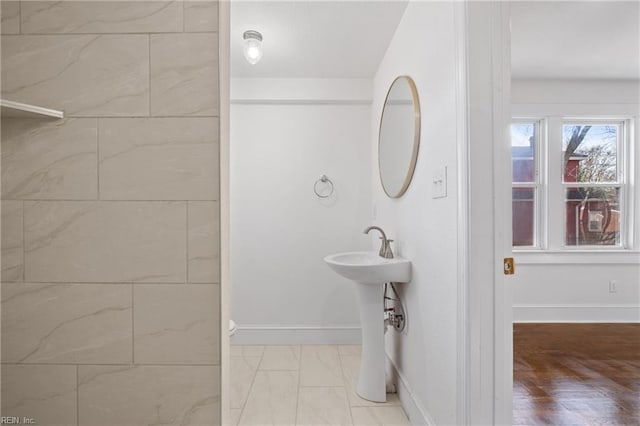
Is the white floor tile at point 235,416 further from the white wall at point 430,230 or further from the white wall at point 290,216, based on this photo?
the white wall at point 290,216

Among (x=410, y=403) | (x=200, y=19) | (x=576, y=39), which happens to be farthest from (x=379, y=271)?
(x=576, y=39)

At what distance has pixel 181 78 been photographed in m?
1.04

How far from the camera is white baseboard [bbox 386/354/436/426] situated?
1757 millimetres

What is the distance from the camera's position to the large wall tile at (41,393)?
1.03m

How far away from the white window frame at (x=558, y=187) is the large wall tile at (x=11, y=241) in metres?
4.00

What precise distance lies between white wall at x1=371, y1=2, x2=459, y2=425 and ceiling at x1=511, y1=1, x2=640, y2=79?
98cm

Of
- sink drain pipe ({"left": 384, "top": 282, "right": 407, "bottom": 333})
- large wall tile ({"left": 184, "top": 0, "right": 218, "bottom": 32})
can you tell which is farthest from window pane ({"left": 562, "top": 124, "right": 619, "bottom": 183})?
large wall tile ({"left": 184, "top": 0, "right": 218, "bottom": 32})

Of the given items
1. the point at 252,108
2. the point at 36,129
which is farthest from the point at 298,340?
the point at 36,129

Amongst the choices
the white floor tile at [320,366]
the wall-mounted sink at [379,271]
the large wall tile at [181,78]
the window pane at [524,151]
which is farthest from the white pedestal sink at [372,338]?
the window pane at [524,151]

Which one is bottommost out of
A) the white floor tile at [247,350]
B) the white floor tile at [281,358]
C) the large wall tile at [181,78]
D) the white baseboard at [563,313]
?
the white floor tile at [247,350]

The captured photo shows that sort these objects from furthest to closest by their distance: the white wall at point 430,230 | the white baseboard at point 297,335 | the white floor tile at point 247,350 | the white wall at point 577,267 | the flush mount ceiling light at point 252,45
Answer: the white wall at point 577,267 → the white baseboard at point 297,335 → the white floor tile at point 247,350 → the flush mount ceiling light at point 252,45 → the white wall at point 430,230

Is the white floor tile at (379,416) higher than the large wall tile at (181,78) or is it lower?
lower

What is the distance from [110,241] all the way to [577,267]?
429 centimetres

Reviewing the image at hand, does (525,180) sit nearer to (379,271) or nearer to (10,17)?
(379,271)
